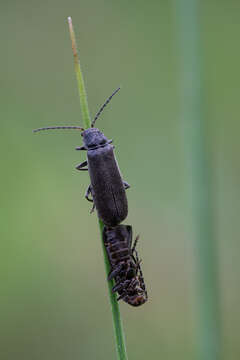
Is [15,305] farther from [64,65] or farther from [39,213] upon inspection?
[64,65]

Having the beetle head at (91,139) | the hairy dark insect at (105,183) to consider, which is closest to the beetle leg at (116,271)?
the hairy dark insect at (105,183)

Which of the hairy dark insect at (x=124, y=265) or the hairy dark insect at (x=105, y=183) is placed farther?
the hairy dark insect at (x=105, y=183)

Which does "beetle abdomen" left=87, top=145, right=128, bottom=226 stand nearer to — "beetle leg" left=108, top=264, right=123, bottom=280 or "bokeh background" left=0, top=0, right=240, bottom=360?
"beetle leg" left=108, top=264, right=123, bottom=280

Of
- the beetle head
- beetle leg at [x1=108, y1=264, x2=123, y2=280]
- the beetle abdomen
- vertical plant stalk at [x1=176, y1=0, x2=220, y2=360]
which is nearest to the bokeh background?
the beetle head

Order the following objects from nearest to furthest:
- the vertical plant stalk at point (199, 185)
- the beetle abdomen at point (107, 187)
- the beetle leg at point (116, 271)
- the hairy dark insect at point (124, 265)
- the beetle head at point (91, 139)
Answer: the vertical plant stalk at point (199, 185) → the beetle leg at point (116, 271) → the hairy dark insect at point (124, 265) → the beetle abdomen at point (107, 187) → the beetle head at point (91, 139)

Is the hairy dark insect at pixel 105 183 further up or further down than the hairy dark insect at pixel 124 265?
further up

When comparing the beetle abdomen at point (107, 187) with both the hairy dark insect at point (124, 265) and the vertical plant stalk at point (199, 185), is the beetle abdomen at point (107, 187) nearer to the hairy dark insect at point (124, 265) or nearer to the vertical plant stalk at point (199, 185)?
the hairy dark insect at point (124, 265)

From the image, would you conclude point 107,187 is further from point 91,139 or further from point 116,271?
point 116,271
